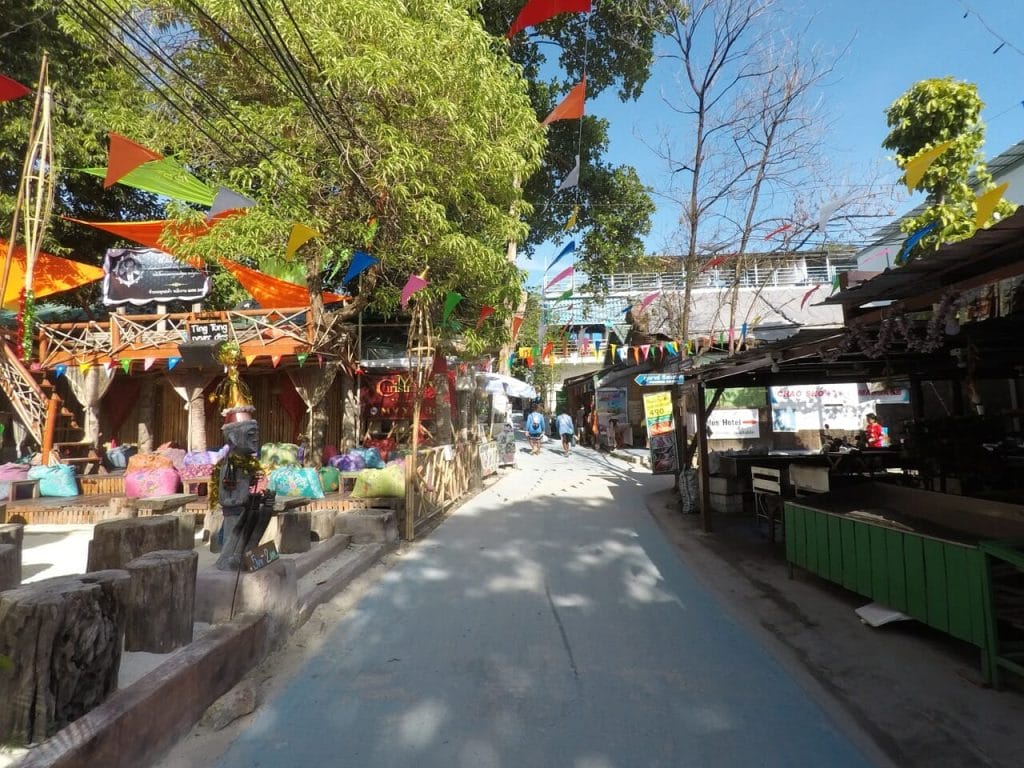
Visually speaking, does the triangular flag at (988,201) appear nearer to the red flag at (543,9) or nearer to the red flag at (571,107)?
the red flag at (543,9)

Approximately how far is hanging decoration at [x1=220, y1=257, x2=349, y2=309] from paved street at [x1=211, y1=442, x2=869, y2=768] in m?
7.83

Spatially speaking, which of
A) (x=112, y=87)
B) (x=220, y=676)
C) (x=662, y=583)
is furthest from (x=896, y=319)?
(x=112, y=87)

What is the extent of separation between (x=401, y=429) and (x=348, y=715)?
11.6 m

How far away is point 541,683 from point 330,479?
23.9 ft

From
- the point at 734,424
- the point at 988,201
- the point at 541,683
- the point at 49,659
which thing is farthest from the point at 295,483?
the point at 734,424

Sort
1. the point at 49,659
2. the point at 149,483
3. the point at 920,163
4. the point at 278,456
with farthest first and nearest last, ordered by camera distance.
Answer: the point at 278,456, the point at 149,483, the point at 920,163, the point at 49,659

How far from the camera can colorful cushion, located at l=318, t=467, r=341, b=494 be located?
32.6ft

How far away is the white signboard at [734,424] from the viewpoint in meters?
15.2

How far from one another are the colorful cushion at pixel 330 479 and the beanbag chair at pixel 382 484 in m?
1.98

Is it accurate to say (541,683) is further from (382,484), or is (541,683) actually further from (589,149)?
(589,149)

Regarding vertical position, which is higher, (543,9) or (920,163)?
(543,9)

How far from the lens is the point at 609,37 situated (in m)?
15.9

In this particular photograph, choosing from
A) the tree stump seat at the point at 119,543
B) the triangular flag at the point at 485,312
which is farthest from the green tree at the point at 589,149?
the tree stump seat at the point at 119,543

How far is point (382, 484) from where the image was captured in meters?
8.00
